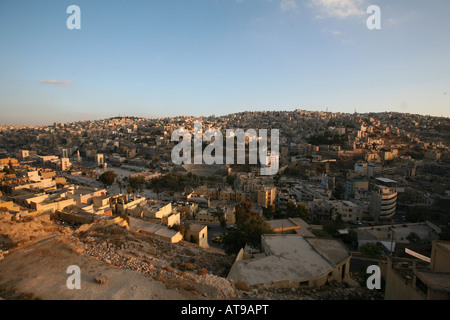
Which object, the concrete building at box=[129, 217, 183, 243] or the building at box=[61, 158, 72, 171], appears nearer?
the concrete building at box=[129, 217, 183, 243]

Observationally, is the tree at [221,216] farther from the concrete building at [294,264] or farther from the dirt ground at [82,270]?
the dirt ground at [82,270]

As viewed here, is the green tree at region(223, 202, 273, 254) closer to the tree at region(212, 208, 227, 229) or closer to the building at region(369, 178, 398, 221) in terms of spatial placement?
the tree at region(212, 208, 227, 229)

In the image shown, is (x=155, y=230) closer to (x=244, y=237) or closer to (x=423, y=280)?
(x=244, y=237)

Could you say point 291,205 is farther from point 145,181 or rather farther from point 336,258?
point 145,181

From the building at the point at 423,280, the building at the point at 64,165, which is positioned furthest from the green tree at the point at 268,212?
the building at the point at 64,165

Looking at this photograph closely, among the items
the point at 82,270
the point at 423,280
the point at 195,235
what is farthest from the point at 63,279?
the point at 195,235

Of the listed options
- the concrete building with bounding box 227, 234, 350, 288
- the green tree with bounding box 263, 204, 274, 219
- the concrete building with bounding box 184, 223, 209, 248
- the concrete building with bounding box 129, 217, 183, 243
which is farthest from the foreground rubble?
the green tree with bounding box 263, 204, 274, 219
